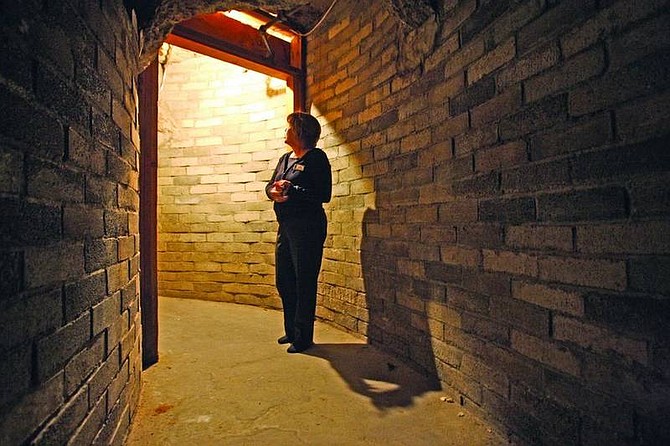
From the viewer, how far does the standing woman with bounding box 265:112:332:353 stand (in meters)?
2.51

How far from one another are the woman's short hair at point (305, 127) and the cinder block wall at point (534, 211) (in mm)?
503

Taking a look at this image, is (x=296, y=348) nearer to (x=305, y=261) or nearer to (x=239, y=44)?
(x=305, y=261)

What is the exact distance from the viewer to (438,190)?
197 centimetres

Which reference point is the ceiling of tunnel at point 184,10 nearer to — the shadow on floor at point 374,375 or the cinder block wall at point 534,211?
the cinder block wall at point 534,211

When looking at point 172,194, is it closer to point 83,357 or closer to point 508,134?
point 83,357

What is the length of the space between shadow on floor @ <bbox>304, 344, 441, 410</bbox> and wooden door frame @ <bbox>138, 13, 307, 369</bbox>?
42.4 inches

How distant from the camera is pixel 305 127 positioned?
2.62 m

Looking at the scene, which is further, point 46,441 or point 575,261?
point 575,261

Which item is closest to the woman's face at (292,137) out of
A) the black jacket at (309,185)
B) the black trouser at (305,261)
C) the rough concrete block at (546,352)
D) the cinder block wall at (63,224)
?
the black jacket at (309,185)

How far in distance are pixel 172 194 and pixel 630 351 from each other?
4612mm

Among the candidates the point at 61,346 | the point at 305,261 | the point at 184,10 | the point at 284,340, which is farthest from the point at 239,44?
the point at 61,346

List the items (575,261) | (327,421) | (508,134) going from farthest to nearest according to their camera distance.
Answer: (327,421)
(508,134)
(575,261)

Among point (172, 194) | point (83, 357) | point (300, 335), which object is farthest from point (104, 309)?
point (172, 194)

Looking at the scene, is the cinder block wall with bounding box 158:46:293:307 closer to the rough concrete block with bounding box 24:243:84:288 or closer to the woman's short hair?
the woman's short hair
